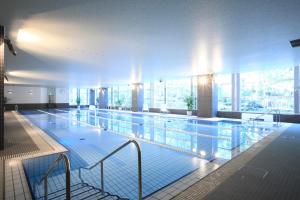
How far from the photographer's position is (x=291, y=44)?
5062mm

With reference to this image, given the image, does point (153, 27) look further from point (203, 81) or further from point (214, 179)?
point (203, 81)

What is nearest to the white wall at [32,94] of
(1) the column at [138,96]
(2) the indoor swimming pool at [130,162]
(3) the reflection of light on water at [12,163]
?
(1) the column at [138,96]

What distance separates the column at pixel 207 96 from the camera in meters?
11.7

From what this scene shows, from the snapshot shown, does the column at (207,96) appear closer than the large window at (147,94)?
Yes

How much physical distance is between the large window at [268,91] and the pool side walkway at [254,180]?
7530mm

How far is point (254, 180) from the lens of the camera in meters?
2.90

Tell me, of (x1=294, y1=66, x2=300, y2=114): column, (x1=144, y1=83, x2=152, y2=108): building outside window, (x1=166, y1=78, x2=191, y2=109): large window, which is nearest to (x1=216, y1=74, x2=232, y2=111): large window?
(x1=166, y1=78, x2=191, y2=109): large window

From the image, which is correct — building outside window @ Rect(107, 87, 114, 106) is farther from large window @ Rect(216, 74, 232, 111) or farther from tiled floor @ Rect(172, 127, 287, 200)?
tiled floor @ Rect(172, 127, 287, 200)

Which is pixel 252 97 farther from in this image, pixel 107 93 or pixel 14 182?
pixel 107 93

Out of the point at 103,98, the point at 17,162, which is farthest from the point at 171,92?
the point at 17,162

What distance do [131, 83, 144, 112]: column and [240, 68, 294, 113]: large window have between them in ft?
27.9

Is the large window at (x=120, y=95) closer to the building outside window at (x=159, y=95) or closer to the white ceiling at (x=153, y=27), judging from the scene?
the building outside window at (x=159, y=95)

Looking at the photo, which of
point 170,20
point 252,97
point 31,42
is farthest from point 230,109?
A: point 31,42

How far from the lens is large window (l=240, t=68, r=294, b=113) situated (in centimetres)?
1041
